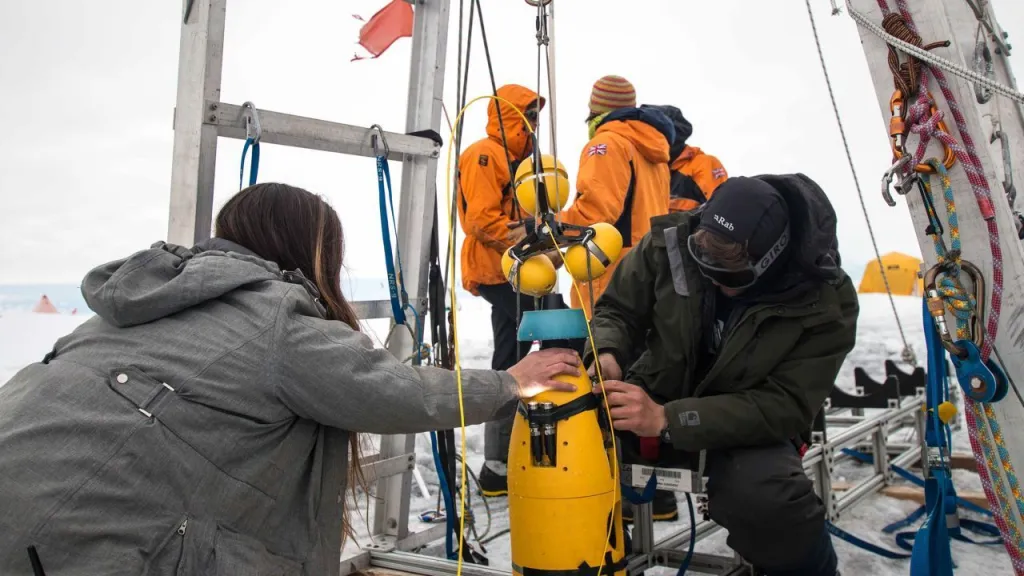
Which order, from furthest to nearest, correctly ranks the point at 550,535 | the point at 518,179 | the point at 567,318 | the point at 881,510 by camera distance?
1. the point at 881,510
2. the point at 518,179
3. the point at 567,318
4. the point at 550,535

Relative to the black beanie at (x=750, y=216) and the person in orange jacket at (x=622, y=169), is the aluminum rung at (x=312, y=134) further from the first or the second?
the black beanie at (x=750, y=216)

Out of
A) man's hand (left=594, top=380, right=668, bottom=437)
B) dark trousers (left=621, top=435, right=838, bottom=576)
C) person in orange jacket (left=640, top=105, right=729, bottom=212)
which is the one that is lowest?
dark trousers (left=621, top=435, right=838, bottom=576)

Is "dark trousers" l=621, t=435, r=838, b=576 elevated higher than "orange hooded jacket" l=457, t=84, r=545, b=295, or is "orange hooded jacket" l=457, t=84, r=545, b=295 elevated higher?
"orange hooded jacket" l=457, t=84, r=545, b=295

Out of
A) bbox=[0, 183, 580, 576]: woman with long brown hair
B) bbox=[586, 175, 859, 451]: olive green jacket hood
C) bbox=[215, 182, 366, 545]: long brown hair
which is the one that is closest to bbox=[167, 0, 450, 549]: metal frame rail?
bbox=[215, 182, 366, 545]: long brown hair

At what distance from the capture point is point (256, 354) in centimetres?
126

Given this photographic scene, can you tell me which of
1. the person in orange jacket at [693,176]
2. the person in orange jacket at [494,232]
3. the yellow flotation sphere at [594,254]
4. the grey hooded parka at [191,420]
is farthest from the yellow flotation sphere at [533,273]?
the person in orange jacket at [693,176]

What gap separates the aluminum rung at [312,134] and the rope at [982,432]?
5.27ft

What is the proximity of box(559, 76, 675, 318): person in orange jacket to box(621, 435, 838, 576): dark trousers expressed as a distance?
1.27m

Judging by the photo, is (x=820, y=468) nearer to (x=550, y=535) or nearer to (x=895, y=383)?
(x=895, y=383)

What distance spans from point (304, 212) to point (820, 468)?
2.32 metres

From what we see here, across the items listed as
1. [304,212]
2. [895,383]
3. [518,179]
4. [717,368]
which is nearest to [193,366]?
[304,212]

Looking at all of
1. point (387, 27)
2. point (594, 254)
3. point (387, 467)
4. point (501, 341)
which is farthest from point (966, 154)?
point (501, 341)

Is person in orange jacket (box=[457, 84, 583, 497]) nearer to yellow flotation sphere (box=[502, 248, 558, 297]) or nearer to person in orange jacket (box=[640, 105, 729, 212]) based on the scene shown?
person in orange jacket (box=[640, 105, 729, 212])

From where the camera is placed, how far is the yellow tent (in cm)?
1082
